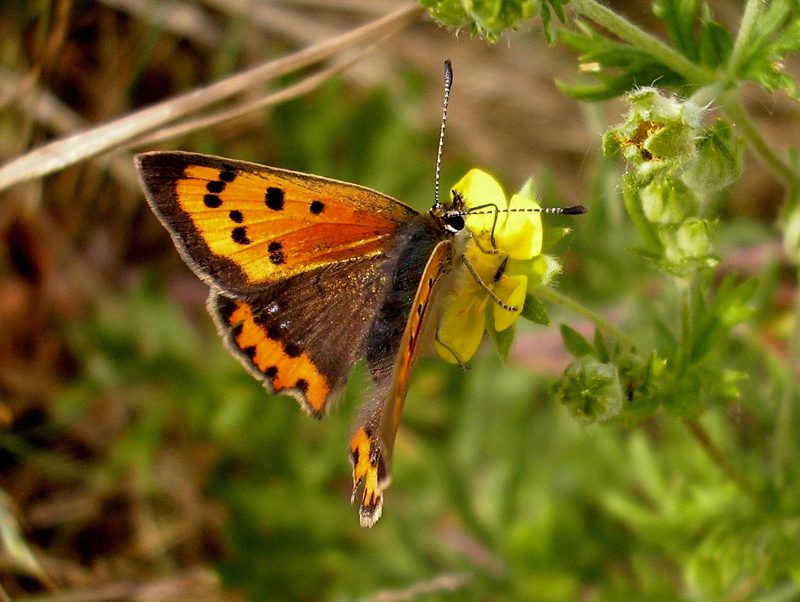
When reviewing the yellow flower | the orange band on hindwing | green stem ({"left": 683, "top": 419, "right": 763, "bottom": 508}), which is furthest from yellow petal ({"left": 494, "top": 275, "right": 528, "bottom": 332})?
green stem ({"left": 683, "top": 419, "right": 763, "bottom": 508})

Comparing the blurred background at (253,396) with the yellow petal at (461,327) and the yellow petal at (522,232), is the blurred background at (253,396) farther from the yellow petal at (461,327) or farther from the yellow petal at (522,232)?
the yellow petal at (461,327)

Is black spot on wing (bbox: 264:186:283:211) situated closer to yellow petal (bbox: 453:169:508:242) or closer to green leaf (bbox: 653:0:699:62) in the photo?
yellow petal (bbox: 453:169:508:242)

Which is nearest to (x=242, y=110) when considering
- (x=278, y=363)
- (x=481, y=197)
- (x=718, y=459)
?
(x=481, y=197)

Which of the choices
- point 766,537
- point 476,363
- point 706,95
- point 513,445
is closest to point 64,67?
point 476,363

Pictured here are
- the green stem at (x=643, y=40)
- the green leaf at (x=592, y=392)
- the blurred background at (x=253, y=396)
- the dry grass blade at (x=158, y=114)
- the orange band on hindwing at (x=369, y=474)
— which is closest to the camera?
the orange band on hindwing at (x=369, y=474)

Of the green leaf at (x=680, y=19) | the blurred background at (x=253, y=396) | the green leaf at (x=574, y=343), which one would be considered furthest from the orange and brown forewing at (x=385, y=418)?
the blurred background at (x=253, y=396)
